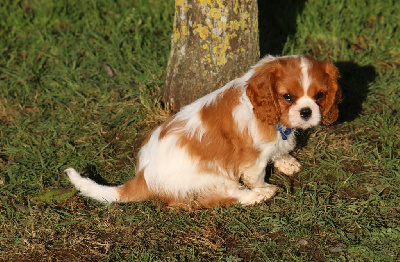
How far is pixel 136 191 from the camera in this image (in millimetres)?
4477

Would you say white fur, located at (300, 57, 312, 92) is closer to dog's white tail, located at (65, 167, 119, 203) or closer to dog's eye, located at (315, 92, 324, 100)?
dog's eye, located at (315, 92, 324, 100)

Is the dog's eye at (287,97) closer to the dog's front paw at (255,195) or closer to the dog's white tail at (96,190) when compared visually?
the dog's front paw at (255,195)

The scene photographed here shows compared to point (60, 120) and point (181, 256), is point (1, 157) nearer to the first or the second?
point (60, 120)

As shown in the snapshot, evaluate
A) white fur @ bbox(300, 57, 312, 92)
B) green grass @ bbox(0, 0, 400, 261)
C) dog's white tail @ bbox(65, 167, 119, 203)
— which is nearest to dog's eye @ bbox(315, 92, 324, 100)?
white fur @ bbox(300, 57, 312, 92)

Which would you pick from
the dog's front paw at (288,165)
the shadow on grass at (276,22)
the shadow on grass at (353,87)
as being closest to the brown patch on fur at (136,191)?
the dog's front paw at (288,165)

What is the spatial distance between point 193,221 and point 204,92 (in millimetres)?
1553

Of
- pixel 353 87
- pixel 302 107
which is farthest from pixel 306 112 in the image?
pixel 353 87

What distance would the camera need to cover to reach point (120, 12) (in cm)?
721

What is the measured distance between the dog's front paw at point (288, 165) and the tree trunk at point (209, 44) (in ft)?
3.35

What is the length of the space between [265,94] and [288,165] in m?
1.12

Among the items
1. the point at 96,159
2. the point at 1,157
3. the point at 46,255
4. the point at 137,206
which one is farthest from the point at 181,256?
the point at 1,157

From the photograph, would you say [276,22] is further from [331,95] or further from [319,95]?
[319,95]

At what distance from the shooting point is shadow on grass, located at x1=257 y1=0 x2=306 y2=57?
6.43 meters

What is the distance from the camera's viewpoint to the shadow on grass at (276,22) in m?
6.43
